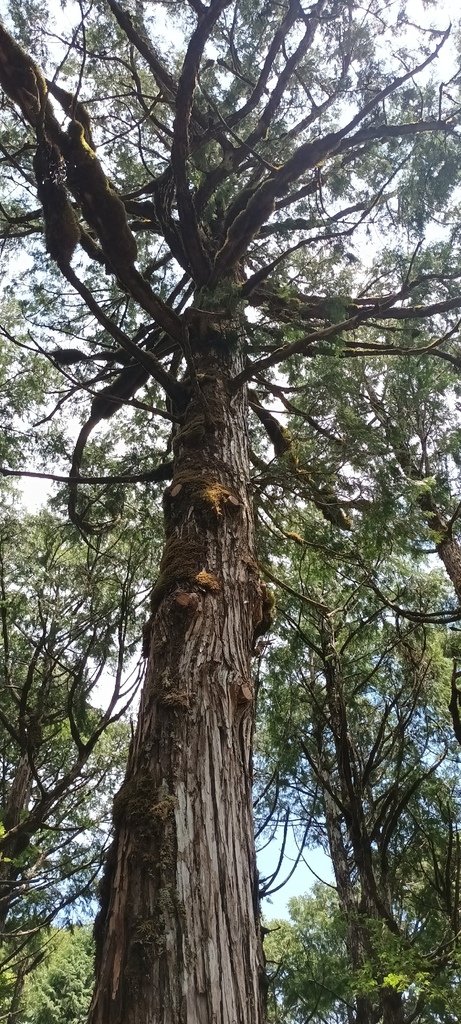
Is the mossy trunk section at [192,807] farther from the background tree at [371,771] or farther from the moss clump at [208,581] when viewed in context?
the background tree at [371,771]

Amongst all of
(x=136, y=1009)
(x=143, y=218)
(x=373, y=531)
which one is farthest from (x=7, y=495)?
(x=136, y=1009)

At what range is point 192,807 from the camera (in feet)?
6.14

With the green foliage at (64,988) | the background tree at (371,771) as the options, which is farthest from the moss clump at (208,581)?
the green foliage at (64,988)

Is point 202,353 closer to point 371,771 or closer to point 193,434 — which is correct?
point 193,434

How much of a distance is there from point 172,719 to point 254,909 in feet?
2.00

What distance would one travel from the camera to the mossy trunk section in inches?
59.9

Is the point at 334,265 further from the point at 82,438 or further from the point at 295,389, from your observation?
the point at 82,438

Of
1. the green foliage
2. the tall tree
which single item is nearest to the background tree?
the tall tree

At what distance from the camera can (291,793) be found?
30.4 ft

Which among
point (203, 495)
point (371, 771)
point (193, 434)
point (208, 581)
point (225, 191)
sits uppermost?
point (225, 191)

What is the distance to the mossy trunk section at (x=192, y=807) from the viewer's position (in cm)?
152

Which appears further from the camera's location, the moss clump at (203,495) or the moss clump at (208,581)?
the moss clump at (203,495)

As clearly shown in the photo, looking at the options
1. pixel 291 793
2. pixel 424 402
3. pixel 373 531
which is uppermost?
pixel 424 402

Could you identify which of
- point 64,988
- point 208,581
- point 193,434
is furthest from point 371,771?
point 64,988
